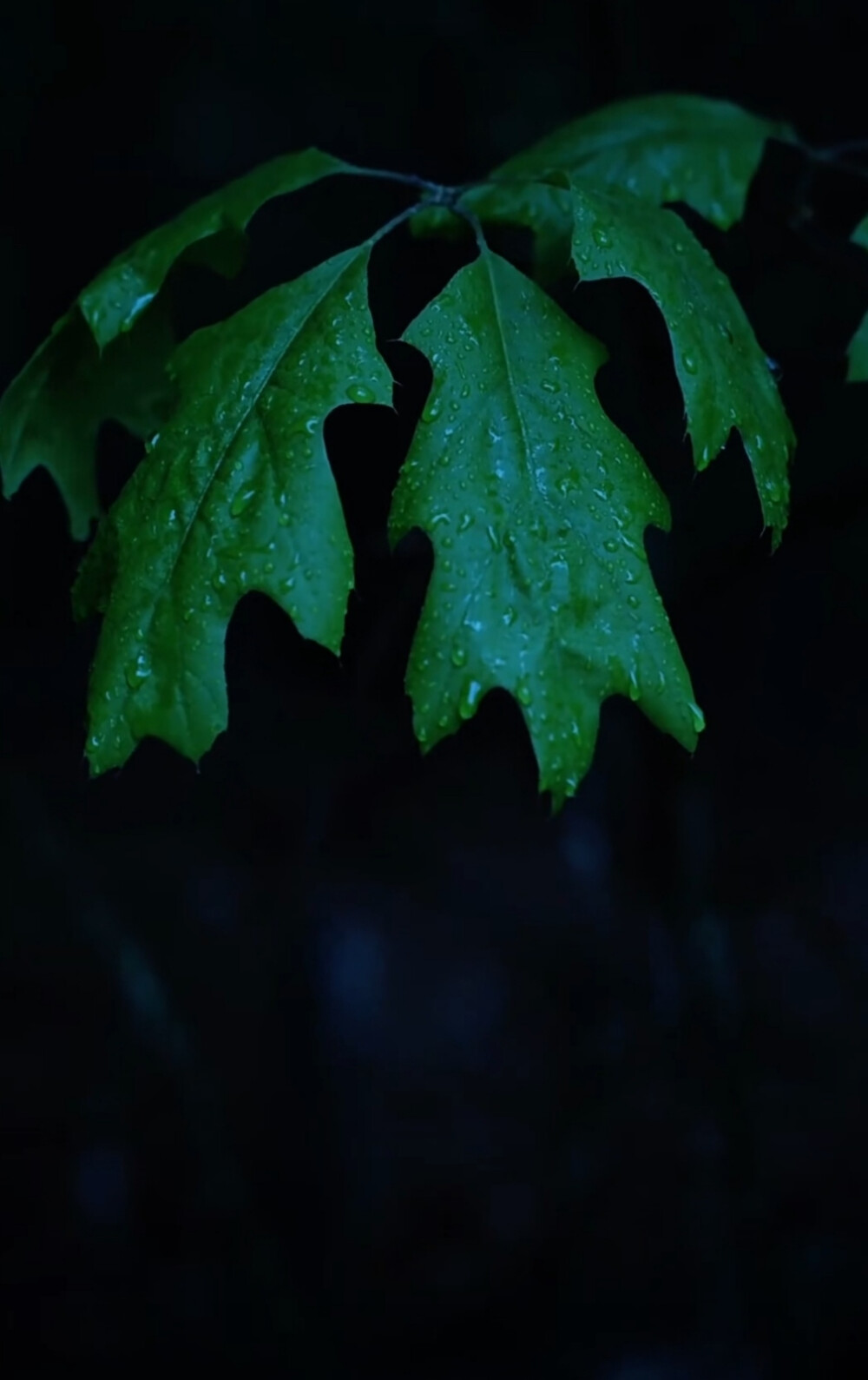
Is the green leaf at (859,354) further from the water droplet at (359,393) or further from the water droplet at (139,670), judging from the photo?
the water droplet at (139,670)

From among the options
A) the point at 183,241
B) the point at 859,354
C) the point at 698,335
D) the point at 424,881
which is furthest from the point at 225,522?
the point at 424,881

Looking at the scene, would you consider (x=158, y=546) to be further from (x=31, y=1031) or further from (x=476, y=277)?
(x=31, y=1031)

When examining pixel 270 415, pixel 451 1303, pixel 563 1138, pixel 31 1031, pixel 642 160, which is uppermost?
pixel 642 160

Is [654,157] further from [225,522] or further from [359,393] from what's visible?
[225,522]

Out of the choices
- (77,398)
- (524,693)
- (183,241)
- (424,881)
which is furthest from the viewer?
(424,881)

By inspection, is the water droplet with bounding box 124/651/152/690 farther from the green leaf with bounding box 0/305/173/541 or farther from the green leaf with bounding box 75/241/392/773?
the green leaf with bounding box 0/305/173/541

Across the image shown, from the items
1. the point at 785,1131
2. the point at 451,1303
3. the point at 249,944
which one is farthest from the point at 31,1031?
the point at 785,1131
